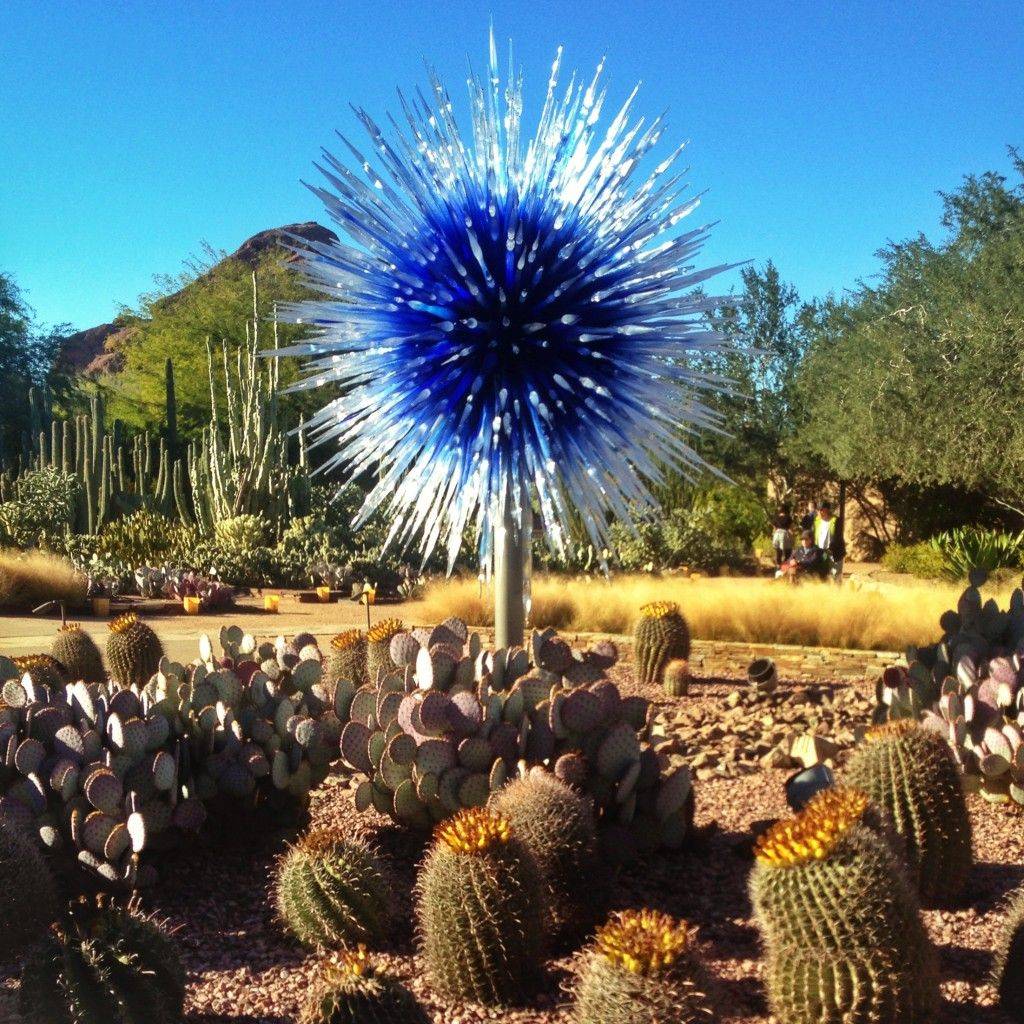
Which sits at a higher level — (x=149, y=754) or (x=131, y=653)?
(x=131, y=653)

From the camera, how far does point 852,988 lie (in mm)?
2764

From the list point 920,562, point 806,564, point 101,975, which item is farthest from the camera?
point 920,562

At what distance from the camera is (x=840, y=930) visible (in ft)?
9.07

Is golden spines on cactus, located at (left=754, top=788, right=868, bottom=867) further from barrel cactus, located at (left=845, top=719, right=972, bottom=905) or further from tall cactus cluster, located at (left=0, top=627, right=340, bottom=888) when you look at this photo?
tall cactus cluster, located at (left=0, top=627, right=340, bottom=888)

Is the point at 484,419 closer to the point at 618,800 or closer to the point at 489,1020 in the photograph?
the point at 618,800

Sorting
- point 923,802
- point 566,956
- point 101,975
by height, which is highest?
point 923,802

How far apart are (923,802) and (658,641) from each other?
171 inches

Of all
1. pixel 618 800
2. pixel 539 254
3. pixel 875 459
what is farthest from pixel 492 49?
pixel 875 459

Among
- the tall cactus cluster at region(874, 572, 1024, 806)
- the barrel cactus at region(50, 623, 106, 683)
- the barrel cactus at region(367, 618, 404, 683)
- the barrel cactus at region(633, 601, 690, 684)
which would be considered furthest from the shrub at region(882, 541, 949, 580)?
the barrel cactus at region(367, 618, 404, 683)

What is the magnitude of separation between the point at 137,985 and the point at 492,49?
3.05 meters

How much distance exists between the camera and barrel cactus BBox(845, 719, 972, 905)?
3721 millimetres

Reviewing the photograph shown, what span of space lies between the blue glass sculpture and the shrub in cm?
1675

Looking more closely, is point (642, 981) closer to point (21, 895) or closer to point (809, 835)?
point (809, 835)

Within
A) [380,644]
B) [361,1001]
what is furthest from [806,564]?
[361,1001]
